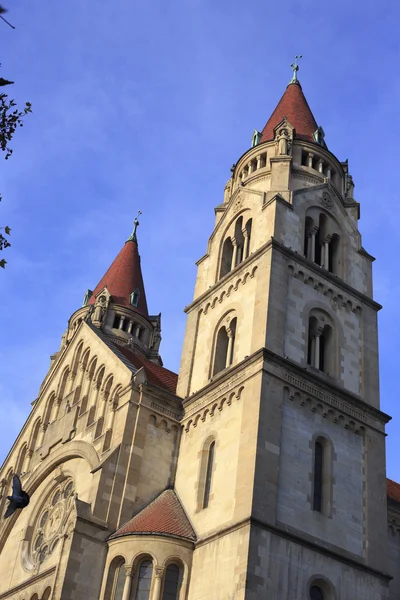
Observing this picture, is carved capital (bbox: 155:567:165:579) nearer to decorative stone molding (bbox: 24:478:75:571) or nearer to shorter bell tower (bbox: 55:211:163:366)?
decorative stone molding (bbox: 24:478:75:571)

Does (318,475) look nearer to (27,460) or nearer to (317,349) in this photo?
(317,349)

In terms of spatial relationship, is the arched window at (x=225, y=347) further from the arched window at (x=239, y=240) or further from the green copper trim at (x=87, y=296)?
the green copper trim at (x=87, y=296)

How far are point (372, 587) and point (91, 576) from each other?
8686mm

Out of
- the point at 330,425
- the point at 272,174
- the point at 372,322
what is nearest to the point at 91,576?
the point at 330,425

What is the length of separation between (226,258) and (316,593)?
15.1m

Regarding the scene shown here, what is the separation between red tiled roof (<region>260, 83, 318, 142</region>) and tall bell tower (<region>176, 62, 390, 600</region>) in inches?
47.8

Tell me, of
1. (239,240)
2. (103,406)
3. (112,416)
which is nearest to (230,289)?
(239,240)

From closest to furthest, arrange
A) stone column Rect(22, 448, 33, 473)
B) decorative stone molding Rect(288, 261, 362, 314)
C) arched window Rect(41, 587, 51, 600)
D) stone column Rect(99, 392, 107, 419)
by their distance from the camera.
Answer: arched window Rect(41, 587, 51, 600) < stone column Rect(99, 392, 107, 419) < decorative stone molding Rect(288, 261, 362, 314) < stone column Rect(22, 448, 33, 473)

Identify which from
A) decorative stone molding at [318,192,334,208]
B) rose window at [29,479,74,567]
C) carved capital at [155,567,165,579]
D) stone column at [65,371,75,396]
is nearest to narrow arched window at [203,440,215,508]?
carved capital at [155,567,165,579]

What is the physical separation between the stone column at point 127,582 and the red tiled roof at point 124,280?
24676mm

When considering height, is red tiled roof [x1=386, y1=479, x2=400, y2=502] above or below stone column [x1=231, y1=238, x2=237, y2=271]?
below

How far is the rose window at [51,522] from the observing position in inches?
1113

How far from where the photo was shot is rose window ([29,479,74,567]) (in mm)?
28266

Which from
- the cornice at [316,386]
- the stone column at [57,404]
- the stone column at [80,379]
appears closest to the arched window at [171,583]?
the cornice at [316,386]
